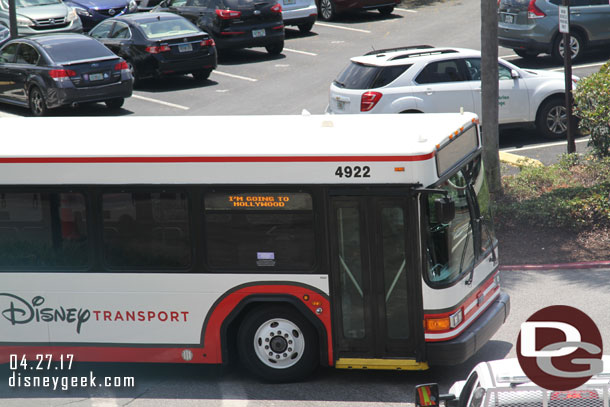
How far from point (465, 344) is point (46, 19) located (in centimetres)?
2019

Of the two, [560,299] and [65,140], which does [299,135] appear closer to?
[65,140]

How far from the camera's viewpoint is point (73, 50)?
20547 millimetres

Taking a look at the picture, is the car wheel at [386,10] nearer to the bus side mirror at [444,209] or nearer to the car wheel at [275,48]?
the car wheel at [275,48]

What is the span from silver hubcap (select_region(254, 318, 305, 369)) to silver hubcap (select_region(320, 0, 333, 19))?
21.8 meters

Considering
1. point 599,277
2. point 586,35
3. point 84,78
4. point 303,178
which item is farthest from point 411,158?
point 586,35

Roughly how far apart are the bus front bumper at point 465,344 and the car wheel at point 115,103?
45.7ft

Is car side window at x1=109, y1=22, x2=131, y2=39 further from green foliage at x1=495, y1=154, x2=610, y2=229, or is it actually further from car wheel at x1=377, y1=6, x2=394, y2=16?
green foliage at x1=495, y1=154, x2=610, y2=229

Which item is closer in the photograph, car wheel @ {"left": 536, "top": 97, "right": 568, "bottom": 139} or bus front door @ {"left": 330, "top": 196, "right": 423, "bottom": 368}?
bus front door @ {"left": 330, "top": 196, "right": 423, "bottom": 368}

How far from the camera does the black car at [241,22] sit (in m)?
24.8

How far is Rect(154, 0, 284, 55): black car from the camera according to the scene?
2483 centimetres

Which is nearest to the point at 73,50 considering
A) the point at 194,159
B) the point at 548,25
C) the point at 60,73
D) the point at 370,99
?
the point at 60,73

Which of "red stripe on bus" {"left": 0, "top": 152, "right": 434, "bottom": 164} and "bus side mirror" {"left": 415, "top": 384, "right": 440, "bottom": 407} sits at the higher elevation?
"red stripe on bus" {"left": 0, "top": 152, "right": 434, "bottom": 164}

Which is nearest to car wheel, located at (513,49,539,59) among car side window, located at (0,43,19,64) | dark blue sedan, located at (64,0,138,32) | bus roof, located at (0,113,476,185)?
dark blue sedan, located at (64,0,138,32)

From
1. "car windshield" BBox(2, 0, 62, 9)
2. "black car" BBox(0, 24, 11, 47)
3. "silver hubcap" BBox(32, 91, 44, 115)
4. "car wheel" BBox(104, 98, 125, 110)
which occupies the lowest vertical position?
"car wheel" BBox(104, 98, 125, 110)
